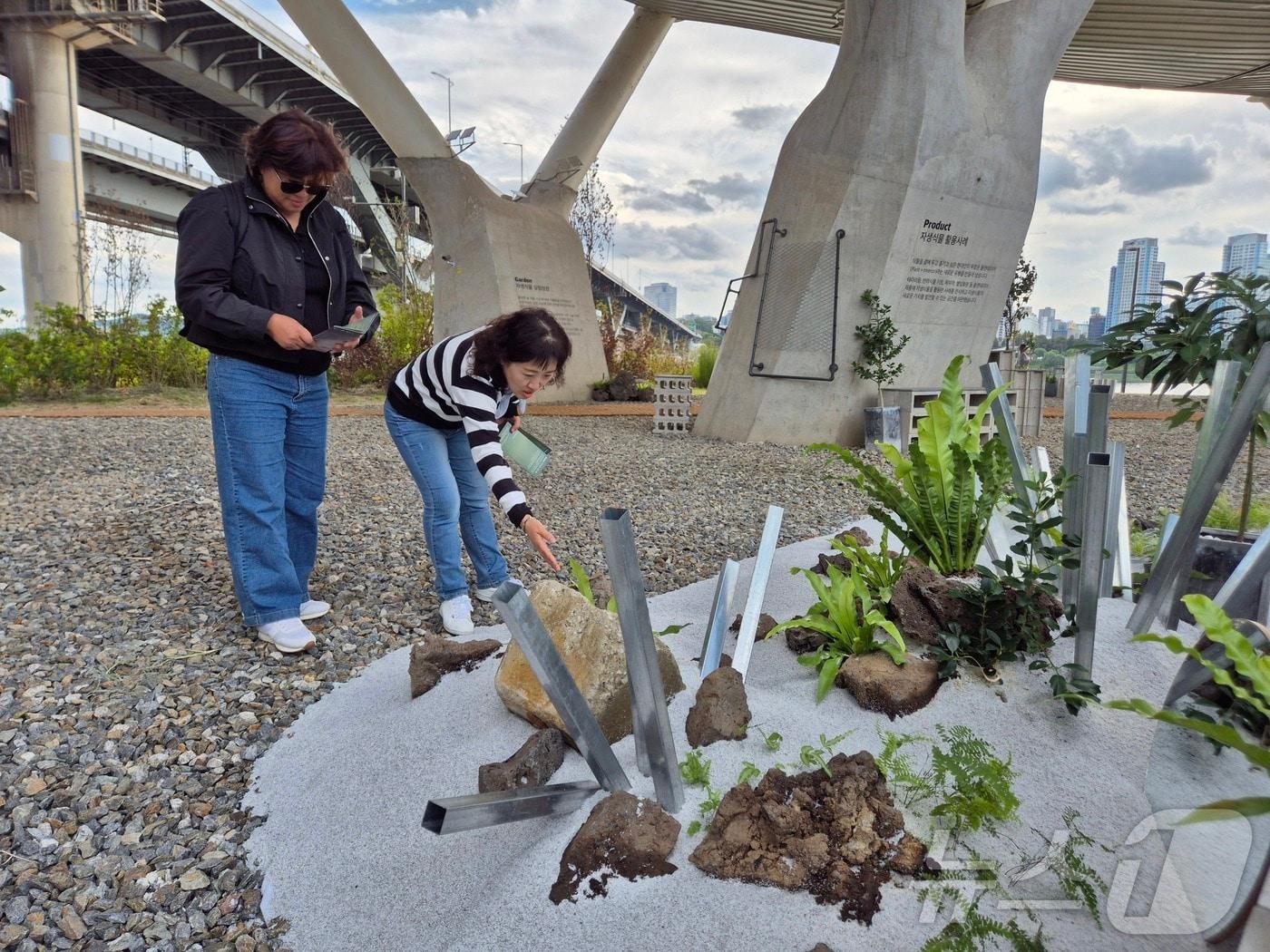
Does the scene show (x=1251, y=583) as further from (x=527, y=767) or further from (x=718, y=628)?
(x=527, y=767)

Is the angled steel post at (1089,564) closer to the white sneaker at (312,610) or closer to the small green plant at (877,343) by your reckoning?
the white sneaker at (312,610)

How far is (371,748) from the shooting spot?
1.88m

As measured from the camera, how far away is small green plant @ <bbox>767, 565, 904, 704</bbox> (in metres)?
1.81

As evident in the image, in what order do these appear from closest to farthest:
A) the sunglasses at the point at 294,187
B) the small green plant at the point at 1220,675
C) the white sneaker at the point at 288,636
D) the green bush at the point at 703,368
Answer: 1. the small green plant at the point at 1220,675
2. the sunglasses at the point at 294,187
3. the white sneaker at the point at 288,636
4. the green bush at the point at 703,368

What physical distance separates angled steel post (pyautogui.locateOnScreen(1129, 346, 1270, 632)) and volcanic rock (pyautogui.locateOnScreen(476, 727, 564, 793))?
151cm

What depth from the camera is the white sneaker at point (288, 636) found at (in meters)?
2.49

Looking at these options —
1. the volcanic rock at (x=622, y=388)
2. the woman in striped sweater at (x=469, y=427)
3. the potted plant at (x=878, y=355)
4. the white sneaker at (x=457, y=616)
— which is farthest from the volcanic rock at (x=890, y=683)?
the volcanic rock at (x=622, y=388)

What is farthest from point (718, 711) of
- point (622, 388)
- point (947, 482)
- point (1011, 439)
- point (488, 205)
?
point (488, 205)

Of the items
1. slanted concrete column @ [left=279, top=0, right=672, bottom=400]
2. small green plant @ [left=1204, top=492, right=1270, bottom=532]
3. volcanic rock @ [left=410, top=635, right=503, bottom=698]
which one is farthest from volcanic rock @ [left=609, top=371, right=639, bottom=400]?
volcanic rock @ [left=410, top=635, right=503, bottom=698]

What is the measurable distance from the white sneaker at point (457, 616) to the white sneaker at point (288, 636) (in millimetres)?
446

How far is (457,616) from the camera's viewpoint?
2.71 metres

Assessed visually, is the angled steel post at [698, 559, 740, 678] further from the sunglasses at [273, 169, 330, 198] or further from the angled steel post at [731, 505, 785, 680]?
the sunglasses at [273, 169, 330, 198]

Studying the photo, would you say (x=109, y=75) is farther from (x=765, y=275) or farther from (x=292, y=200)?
(x=292, y=200)

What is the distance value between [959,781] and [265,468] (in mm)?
2148
